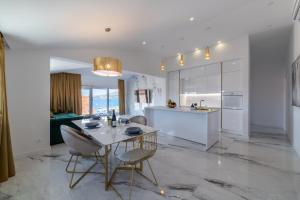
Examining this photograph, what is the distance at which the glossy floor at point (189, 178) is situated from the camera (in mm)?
1876

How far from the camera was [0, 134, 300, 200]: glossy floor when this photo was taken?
188cm

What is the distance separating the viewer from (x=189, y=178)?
2236 mm

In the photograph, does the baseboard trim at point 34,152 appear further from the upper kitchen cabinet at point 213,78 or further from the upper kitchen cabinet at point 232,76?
the upper kitchen cabinet at point 232,76

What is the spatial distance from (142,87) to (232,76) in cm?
455

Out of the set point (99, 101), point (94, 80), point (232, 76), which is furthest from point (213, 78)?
point (99, 101)

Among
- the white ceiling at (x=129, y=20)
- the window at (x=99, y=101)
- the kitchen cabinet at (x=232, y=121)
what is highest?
the white ceiling at (x=129, y=20)

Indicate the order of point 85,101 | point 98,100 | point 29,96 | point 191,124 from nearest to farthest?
point 29,96 < point 191,124 < point 85,101 < point 98,100

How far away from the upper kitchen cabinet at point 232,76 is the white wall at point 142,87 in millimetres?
2611

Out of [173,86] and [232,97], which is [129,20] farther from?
[173,86]

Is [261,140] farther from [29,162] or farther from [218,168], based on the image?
[29,162]

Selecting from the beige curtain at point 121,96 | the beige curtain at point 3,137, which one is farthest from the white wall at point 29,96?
the beige curtain at point 121,96

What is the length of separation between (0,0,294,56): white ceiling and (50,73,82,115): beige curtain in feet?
11.0

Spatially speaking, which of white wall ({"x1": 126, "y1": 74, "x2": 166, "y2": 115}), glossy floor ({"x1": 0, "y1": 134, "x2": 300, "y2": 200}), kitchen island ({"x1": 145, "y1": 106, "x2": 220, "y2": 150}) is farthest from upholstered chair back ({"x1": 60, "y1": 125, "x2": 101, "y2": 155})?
white wall ({"x1": 126, "y1": 74, "x2": 166, "y2": 115})

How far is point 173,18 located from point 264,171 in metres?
3.19
